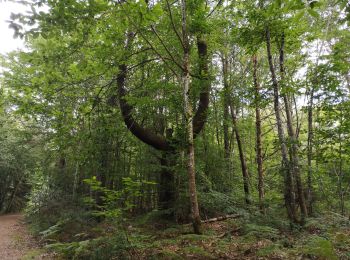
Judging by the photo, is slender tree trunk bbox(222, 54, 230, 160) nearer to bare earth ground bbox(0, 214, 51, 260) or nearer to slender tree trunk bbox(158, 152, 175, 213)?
slender tree trunk bbox(158, 152, 175, 213)

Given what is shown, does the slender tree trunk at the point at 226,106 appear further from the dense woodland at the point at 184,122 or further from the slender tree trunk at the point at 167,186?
the slender tree trunk at the point at 167,186

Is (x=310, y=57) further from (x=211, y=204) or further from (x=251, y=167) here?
(x=211, y=204)

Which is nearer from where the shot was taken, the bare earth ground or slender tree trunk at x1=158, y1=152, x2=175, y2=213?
the bare earth ground

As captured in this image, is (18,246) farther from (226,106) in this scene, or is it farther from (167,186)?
(226,106)

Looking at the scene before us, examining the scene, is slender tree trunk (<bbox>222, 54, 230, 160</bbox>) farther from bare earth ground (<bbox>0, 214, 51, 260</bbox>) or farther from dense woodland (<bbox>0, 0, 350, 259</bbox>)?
bare earth ground (<bbox>0, 214, 51, 260</bbox>)

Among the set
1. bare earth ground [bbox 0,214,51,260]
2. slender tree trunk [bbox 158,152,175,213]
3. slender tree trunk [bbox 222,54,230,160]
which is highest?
slender tree trunk [bbox 222,54,230,160]

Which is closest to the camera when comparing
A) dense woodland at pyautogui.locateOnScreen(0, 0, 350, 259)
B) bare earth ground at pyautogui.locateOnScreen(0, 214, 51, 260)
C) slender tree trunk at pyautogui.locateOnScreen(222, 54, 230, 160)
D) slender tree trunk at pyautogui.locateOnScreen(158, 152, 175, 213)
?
dense woodland at pyautogui.locateOnScreen(0, 0, 350, 259)

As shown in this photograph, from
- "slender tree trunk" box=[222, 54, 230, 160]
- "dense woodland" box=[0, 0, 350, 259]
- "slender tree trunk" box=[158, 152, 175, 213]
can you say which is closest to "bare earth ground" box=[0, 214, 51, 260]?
"dense woodland" box=[0, 0, 350, 259]

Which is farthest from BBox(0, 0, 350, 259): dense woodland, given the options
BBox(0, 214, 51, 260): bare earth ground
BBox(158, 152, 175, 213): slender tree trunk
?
BBox(0, 214, 51, 260): bare earth ground

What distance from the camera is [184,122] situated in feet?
27.8

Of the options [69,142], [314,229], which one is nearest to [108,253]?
[69,142]

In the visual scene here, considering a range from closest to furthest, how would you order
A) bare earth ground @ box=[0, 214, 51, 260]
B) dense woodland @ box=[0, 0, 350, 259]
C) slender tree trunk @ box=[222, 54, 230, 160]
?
dense woodland @ box=[0, 0, 350, 259] < bare earth ground @ box=[0, 214, 51, 260] < slender tree trunk @ box=[222, 54, 230, 160]

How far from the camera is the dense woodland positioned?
5297 millimetres

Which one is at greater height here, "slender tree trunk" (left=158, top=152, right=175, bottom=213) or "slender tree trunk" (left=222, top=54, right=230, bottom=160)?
"slender tree trunk" (left=222, top=54, right=230, bottom=160)
